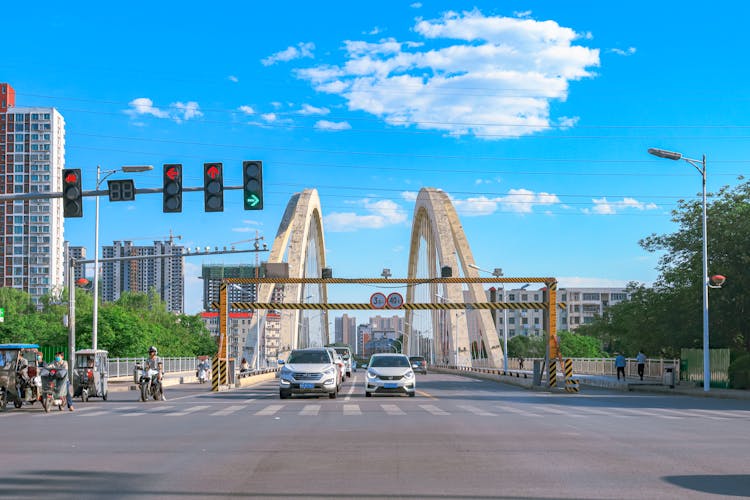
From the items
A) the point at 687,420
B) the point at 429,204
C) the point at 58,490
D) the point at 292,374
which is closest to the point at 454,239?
the point at 429,204

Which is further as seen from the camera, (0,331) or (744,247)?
(0,331)

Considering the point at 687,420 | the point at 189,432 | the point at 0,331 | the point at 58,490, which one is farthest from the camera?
the point at 0,331

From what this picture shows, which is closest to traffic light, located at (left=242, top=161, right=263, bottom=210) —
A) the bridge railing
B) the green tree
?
the bridge railing

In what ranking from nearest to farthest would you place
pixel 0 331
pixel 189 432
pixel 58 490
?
1. pixel 58 490
2. pixel 189 432
3. pixel 0 331

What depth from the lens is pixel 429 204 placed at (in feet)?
299

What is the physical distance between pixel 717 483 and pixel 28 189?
144496mm

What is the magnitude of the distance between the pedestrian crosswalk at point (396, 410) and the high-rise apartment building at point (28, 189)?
120987mm

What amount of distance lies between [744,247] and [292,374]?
22.2 meters

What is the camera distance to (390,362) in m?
33.0

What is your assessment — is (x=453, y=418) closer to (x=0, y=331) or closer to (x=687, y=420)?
(x=687, y=420)

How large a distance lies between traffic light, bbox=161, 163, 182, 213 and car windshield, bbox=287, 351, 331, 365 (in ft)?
37.2

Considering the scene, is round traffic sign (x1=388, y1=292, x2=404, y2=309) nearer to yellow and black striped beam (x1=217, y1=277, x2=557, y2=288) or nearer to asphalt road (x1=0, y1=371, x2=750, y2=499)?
yellow and black striped beam (x1=217, y1=277, x2=557, y2=288)

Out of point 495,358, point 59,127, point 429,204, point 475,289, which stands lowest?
point 495,358

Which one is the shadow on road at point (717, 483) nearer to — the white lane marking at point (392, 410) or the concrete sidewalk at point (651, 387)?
the white lane marking at point (392, 410)
